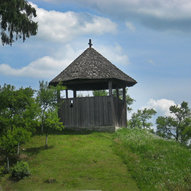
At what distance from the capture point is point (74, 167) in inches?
758

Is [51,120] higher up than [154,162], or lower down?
higher up

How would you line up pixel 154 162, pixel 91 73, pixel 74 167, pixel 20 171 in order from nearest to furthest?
pixel 20 171, pixel 74 167, pixel 154 162, pixel 91 73

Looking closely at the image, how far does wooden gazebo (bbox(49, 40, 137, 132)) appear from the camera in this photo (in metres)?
27.5

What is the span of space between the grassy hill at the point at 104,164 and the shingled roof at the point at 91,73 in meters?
5.14

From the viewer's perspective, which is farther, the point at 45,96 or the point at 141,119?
the point at 141,119

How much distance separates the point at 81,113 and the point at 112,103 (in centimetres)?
293

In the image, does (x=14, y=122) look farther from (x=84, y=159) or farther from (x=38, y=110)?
(x=84, y=159)

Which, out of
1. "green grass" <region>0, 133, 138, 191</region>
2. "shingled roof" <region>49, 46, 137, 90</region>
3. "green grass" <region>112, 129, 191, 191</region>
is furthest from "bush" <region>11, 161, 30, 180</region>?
"shingled roof" <region>49, 46, 137, 90</region>

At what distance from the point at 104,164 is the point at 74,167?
1.88 meters

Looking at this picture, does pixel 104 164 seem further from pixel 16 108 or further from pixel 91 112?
pixel 91 112

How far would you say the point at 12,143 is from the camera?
19062 millimetres

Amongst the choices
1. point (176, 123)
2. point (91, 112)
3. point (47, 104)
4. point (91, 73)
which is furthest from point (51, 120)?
point (176, 123)

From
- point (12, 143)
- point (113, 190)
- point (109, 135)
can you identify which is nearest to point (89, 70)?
point (109, 135)

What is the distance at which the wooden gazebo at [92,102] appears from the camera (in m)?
27.5
